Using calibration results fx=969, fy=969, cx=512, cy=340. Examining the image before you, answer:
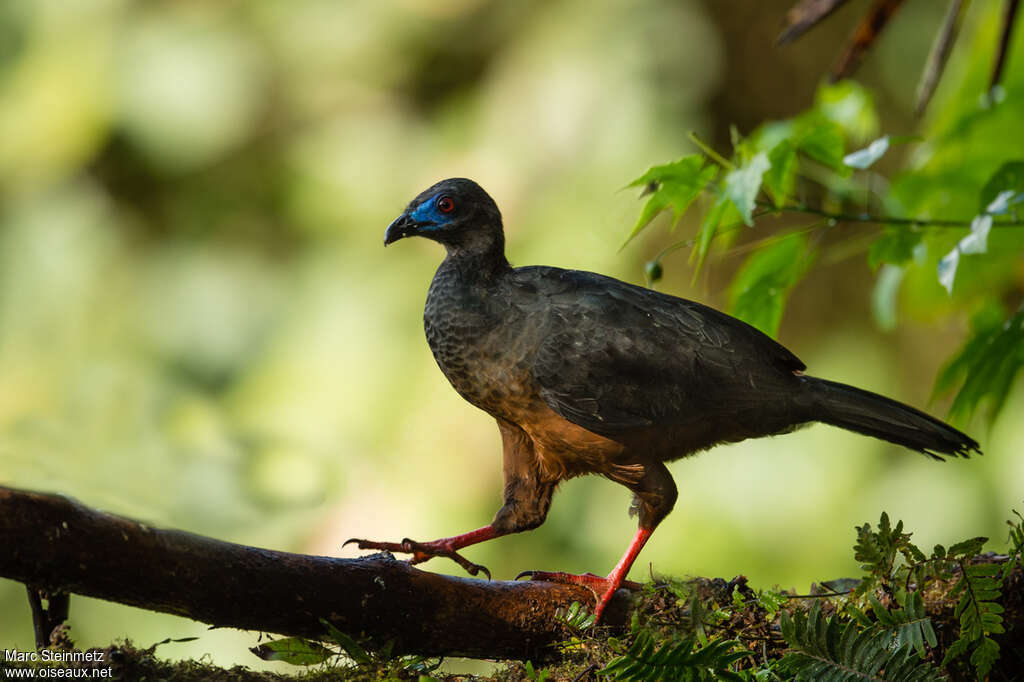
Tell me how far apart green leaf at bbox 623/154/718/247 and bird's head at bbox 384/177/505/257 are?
404 millimetres

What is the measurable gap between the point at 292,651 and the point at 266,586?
17 centimetres

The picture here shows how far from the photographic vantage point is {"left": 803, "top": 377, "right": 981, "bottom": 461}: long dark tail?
2.39m

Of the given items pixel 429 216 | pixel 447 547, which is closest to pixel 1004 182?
pixel 429 216

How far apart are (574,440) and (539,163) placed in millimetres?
3146

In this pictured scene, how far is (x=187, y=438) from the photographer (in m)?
4.29

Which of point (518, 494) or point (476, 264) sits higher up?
point (476, 264)

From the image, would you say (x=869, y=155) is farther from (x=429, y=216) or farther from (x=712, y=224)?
(x=429, y=216)

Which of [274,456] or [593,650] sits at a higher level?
[274,456]

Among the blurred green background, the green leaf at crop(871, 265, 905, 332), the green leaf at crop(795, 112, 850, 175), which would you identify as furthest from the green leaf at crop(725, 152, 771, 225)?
the blurred green background

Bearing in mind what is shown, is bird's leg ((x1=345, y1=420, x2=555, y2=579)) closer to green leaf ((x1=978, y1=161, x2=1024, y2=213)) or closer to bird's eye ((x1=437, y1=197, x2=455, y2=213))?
bird's eye ((x1=437, y1=197, x2=455, y2=213))

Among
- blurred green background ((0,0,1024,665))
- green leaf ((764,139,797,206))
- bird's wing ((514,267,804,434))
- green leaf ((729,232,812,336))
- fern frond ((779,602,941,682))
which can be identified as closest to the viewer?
fern frond ((779,602,941,682))

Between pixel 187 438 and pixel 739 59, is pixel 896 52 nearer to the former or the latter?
pixel 739 59

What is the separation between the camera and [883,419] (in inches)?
95.1

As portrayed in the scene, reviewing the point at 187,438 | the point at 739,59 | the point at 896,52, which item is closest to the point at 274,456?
the point at 187,438
